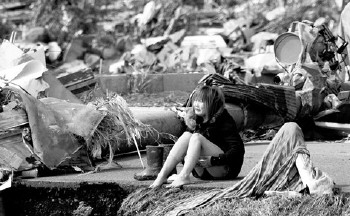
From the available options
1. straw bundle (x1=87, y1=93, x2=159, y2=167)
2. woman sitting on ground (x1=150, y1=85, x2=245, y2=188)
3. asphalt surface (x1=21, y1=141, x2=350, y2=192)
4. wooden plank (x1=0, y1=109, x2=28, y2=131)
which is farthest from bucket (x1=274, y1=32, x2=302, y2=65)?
woman sitting on ground (x1=150, y1=85, x2=245, y2=188)

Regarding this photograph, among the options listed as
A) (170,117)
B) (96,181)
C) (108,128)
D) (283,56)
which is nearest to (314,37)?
(283,56)

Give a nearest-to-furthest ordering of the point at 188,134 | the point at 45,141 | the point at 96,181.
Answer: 1. the point at 188,134
2. the point at 96,181
3. the point at 45,141

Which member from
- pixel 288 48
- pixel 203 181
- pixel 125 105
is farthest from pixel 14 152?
pixel 288 48

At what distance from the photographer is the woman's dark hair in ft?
22.2

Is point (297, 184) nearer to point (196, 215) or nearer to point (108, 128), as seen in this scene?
point (196, 215)

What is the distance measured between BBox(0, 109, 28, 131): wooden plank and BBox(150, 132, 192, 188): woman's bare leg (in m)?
1.69

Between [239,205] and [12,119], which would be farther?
[12,119]

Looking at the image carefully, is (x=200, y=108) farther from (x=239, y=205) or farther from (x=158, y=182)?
(x=239, y=205)

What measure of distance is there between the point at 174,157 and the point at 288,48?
527 centimetres

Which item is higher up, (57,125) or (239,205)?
(57,125)

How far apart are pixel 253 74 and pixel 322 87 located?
2.17m

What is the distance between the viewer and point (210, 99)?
22.2ft

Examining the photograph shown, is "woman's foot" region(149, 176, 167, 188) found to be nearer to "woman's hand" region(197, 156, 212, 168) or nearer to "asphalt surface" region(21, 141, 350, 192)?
"asphalt surface" region(21, 141, 350, 192)

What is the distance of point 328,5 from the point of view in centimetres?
1800
